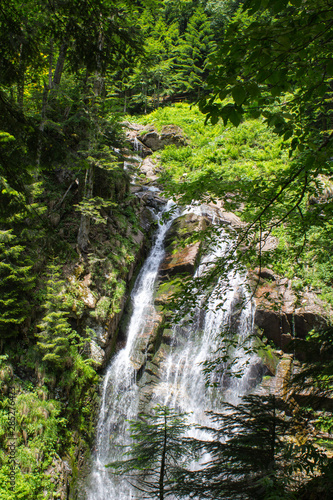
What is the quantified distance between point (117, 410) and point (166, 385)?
1.65 meters

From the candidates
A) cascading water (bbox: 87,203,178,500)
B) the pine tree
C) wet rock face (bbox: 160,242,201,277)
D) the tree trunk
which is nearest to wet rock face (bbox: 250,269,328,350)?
wet rock face (bbox: 160,242,201,277)

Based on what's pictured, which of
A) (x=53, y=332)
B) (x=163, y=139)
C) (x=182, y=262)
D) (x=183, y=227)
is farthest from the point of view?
(x=163, y=139)

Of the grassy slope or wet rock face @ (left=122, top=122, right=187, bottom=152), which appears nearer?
the grassy slope

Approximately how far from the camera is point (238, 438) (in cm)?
250

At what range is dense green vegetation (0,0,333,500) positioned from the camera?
2.08 m

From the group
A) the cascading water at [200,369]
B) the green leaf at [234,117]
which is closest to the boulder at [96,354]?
the cascading water at [200,369]

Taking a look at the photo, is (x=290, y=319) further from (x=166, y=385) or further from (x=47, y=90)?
(x=47, y=90)

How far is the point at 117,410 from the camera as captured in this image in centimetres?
855

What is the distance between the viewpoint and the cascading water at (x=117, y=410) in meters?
7.20

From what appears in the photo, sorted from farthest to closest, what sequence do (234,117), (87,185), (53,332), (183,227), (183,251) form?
(183,227), (183,251), (87,185), (53,332), (234,117)

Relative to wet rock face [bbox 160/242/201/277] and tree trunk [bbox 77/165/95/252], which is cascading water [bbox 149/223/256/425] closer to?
wet rock face [bbox 160/242/201/277]

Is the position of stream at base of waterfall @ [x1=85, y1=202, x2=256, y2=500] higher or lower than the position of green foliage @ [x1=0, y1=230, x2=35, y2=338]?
lower

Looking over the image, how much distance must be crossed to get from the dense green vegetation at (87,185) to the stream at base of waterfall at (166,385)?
57 centimetres

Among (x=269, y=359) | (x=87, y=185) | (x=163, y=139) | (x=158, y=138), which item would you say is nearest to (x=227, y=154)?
(x=163, y=139)
